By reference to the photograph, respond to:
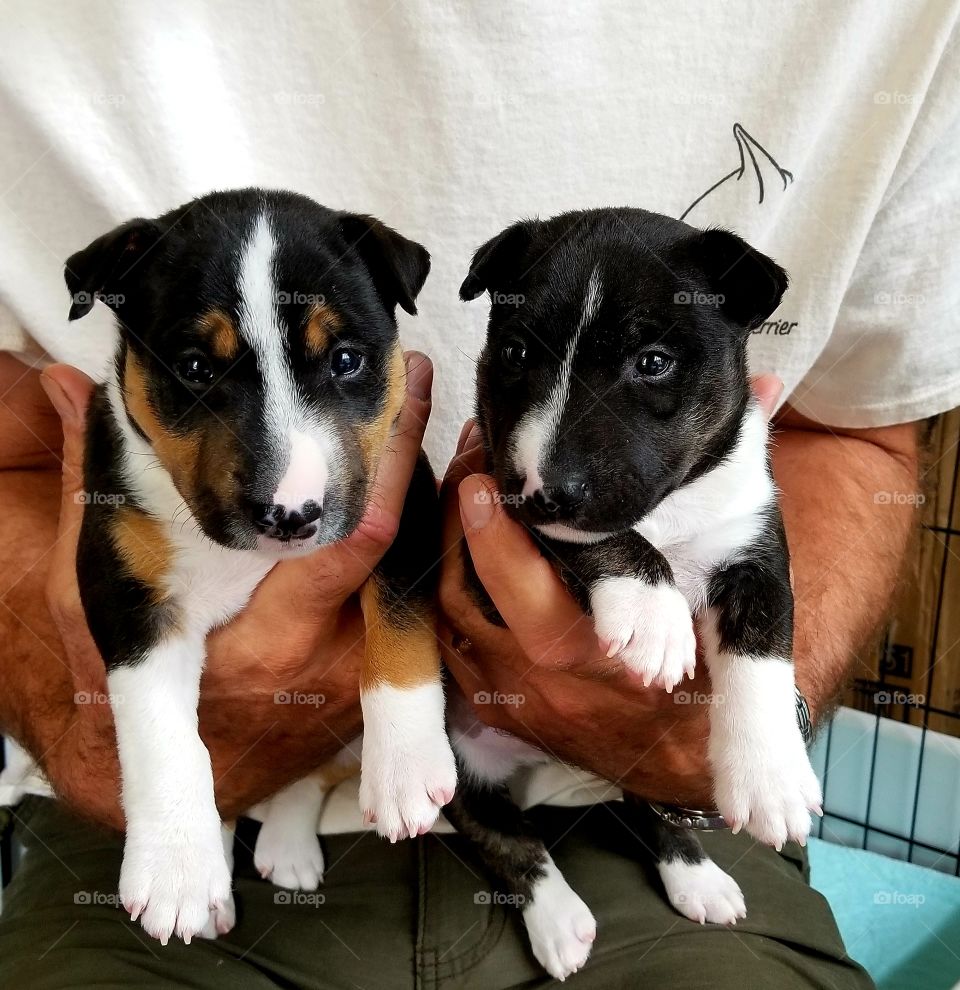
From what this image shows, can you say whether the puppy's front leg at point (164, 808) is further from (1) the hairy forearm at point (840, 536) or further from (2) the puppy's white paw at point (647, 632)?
(1) the hairy forearm at point (840, 536)

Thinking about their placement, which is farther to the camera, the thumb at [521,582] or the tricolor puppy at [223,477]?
the thumb at [521,582]

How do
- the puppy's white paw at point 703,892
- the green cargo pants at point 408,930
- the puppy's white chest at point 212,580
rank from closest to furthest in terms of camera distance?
the puppy's white chest at point 212,580, the green cargo pants at point 408,930, the puppy's white paw at point 703,892

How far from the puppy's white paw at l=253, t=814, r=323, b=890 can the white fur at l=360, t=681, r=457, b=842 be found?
0.59m

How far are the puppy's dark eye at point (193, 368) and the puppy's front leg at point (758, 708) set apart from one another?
104cm

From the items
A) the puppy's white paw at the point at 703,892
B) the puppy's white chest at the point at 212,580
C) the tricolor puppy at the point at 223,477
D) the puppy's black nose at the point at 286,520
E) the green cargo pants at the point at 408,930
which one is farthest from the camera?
the puppy's white paw at the point at 703,892

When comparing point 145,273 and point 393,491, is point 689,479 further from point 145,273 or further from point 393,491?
point 145,273

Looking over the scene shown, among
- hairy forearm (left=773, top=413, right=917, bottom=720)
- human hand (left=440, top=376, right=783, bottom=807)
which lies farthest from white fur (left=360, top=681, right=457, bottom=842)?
hairy forearm (left=773, top=413, right=917, bottom=720)

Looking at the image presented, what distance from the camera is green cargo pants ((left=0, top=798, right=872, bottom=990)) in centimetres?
189

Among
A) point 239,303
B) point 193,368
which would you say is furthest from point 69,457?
point 239,303

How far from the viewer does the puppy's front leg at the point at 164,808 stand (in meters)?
1.55

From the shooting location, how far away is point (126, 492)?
69.2 inches

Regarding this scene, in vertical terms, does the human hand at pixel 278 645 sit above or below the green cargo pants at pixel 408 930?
above

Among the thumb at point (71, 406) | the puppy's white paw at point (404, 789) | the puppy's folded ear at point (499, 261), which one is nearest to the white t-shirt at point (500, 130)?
the thumb at point (71, 406)

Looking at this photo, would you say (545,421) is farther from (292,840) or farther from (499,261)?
(292,840)
